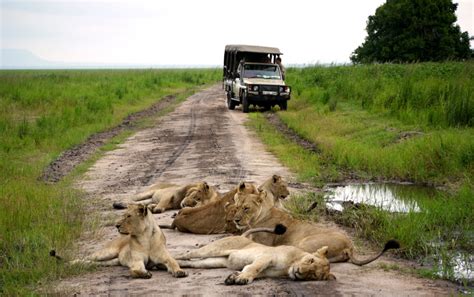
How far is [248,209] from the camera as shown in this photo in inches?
313

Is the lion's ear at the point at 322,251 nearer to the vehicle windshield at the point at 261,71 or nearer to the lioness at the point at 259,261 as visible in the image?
the lioness at the point at 259,261

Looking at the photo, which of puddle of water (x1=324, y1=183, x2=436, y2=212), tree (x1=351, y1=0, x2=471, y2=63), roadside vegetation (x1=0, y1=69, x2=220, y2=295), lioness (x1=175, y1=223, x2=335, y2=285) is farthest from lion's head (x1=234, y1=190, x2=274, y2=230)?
tree (x1=351, y1=0, x2=471, y2=63)

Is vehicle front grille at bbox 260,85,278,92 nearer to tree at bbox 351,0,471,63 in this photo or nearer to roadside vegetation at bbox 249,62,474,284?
roadside vegetation at bbox 249,62,474,284

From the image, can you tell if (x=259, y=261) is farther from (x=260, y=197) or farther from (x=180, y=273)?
(x=260, y=197)

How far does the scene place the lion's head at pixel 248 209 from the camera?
26.1 ft

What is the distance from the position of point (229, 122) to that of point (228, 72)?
9.25 metres

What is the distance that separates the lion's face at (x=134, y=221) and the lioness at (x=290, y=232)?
1.13m

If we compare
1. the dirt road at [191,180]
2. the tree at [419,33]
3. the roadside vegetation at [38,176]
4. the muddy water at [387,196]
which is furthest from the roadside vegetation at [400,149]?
the tree at [419,33]

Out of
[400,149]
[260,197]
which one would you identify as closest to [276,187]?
[260,197]

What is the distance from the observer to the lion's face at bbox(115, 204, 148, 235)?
23.6 feet

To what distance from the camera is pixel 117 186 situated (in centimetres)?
1230

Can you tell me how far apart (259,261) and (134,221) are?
1357 mm

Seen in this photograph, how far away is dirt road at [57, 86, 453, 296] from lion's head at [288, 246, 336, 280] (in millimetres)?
77

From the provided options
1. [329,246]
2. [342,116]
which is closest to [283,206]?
[329,246]
